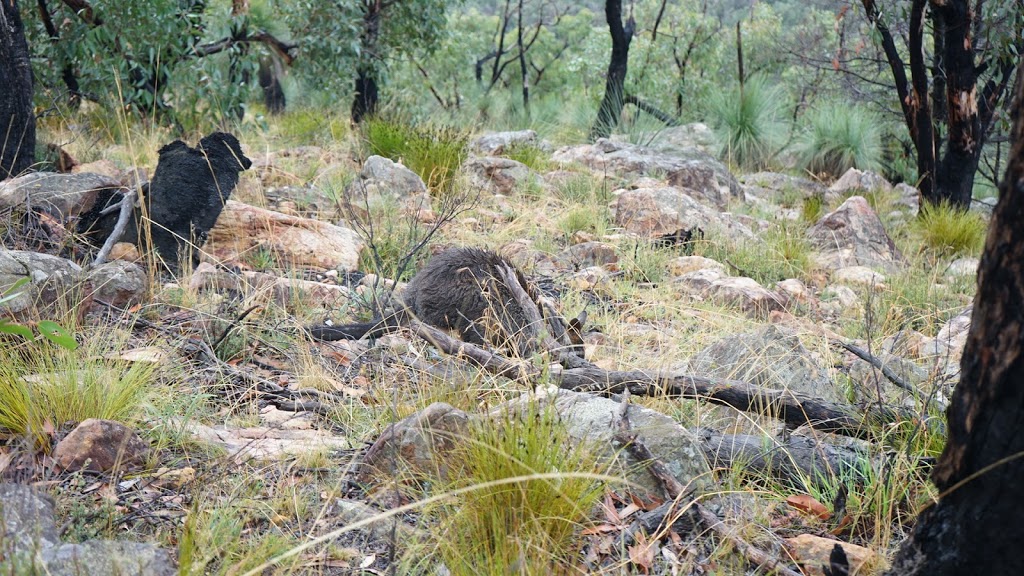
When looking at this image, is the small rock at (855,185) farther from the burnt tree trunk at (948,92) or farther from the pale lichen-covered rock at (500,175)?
the pale lichen-covered rock at (500,175)

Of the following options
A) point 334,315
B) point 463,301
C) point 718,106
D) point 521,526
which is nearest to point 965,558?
point 521,526

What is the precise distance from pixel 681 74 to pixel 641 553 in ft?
46.6

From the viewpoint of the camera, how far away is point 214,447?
241 centimetres

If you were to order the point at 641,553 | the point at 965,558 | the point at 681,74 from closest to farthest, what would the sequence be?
the point at 965,558 < the point at 641,553 < the point at 681,74

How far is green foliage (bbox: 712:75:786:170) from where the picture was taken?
11.3 metres

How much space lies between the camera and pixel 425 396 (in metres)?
2.58

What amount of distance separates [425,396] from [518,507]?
0.79m

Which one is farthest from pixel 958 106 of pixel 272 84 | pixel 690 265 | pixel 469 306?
pixel 272 84

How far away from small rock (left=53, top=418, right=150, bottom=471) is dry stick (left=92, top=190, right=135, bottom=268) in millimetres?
1856

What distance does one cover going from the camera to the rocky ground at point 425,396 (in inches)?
78.7

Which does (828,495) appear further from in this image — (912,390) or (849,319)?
(849,319)

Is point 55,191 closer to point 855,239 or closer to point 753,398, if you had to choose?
point 753,398

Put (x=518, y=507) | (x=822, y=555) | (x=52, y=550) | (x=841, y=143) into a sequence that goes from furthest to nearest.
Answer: (x=841, y=143) → (x=822, y=555) → (x=518, y=507) → (x=52, y=550)

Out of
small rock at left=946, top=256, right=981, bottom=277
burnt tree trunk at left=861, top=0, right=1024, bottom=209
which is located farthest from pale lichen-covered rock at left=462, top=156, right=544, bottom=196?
small rock at left=946, top=256, right=981, bottom=277
